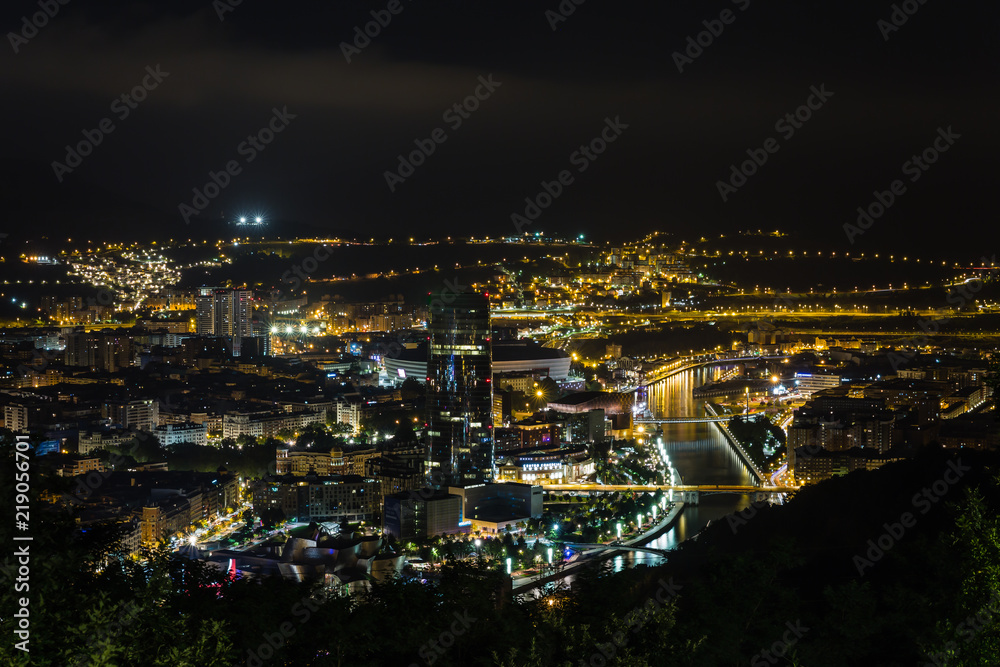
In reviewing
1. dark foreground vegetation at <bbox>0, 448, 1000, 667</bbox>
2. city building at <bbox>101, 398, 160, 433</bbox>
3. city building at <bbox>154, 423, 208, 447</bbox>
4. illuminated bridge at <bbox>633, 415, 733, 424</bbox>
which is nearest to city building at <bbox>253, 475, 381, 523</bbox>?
city building at <bbox>154, 423, 208, 447</bbox>

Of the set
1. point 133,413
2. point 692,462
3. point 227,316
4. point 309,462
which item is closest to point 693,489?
point 692,462

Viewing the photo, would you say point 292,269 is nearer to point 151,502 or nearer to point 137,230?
point 137,230

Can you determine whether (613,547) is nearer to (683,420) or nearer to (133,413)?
(683,420)

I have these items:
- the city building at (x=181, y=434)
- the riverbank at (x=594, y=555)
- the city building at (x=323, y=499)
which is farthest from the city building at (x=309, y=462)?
the riverbank at (x=594, y=555)

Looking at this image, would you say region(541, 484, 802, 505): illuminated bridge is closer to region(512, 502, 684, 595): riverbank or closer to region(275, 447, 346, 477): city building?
region(512, 502, 684, 595): riverbank

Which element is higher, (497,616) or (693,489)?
(693,489)

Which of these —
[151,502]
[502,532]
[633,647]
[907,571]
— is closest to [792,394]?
[502,532]

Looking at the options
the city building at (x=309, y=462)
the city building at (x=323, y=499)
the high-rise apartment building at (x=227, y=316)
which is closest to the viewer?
the city building at (x=323, y=499)

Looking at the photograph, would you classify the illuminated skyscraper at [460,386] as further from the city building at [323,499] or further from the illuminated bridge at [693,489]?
the city building at [323,499]
